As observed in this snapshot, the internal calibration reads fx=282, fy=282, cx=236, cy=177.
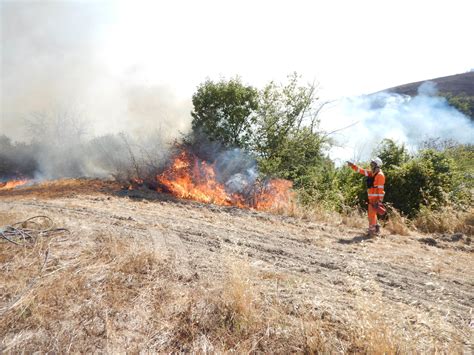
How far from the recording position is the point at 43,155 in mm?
19938

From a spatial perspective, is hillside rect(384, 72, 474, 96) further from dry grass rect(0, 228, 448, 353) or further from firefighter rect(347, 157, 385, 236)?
dry grass rect(0, 228, 448, 353)

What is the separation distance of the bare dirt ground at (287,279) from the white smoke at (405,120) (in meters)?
21.8

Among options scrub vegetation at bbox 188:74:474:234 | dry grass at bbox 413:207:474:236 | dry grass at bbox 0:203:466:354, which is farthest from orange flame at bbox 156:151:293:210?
dry grass at bbox 0:203:466:354

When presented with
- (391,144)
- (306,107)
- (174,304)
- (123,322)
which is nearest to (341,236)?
(174,304)

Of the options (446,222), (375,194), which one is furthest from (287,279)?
(446,222)

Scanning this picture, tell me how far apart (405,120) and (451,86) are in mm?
10756

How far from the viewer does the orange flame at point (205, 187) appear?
444 inches

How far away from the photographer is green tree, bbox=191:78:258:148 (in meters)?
14.6

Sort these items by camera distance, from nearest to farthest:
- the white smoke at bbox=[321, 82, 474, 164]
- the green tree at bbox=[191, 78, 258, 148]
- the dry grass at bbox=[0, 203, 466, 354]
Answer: the dry grass at bbox=[0, 203, 466, 354] → the green tree at bbox=[191, 78, 258, 148] → the white smoke at bbox=[321, 82, 474, 164]

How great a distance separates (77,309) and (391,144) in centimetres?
1379

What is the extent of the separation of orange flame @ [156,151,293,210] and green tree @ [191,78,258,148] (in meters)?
2.32

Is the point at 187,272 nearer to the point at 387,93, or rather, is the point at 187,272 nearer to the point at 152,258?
the point at 152,258

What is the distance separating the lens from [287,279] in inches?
150

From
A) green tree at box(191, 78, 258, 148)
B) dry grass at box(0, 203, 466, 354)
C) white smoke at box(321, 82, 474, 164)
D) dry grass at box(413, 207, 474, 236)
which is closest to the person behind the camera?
dry grass at box(0, 203, 466, 354)
